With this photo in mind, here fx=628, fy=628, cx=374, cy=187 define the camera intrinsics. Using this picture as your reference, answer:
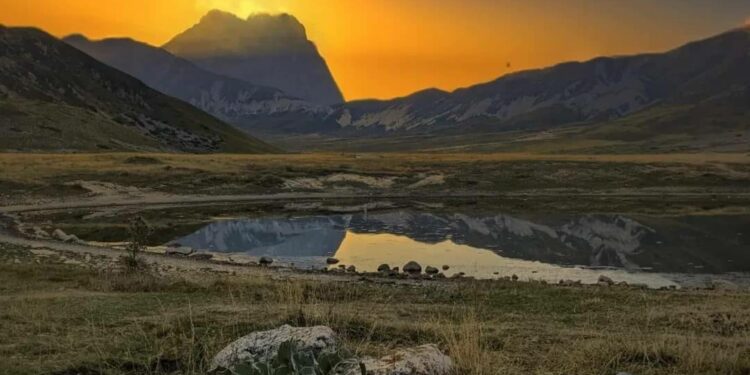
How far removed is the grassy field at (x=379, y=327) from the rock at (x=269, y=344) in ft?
1.61

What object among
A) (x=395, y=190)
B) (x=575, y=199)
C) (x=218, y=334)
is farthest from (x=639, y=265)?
(x=395, y=190)

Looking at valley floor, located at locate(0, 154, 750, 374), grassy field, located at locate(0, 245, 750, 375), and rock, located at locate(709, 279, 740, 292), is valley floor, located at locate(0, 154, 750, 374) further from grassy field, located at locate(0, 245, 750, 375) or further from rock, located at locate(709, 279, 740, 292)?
rock, located at locate(709, 279, 740, 292)

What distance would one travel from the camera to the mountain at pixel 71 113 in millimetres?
119938

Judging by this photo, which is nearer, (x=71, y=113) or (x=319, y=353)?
(x=319, y=353)

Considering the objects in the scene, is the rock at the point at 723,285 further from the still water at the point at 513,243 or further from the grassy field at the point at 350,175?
the grassy field at the point at 350,175

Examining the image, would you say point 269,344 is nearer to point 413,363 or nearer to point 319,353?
point 319,353

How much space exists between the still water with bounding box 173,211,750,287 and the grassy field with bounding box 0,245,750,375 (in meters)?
11.9

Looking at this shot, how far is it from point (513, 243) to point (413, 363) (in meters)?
33.2

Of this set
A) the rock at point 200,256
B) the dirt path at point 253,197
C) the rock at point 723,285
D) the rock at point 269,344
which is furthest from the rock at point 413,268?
the dirt path at point 253,197

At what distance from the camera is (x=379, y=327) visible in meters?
10.4

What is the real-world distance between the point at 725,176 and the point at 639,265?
5739cm

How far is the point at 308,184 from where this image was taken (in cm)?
7356

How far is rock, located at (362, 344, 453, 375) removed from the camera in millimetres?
6886

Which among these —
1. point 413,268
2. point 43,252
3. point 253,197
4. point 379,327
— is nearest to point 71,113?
point 253,197
